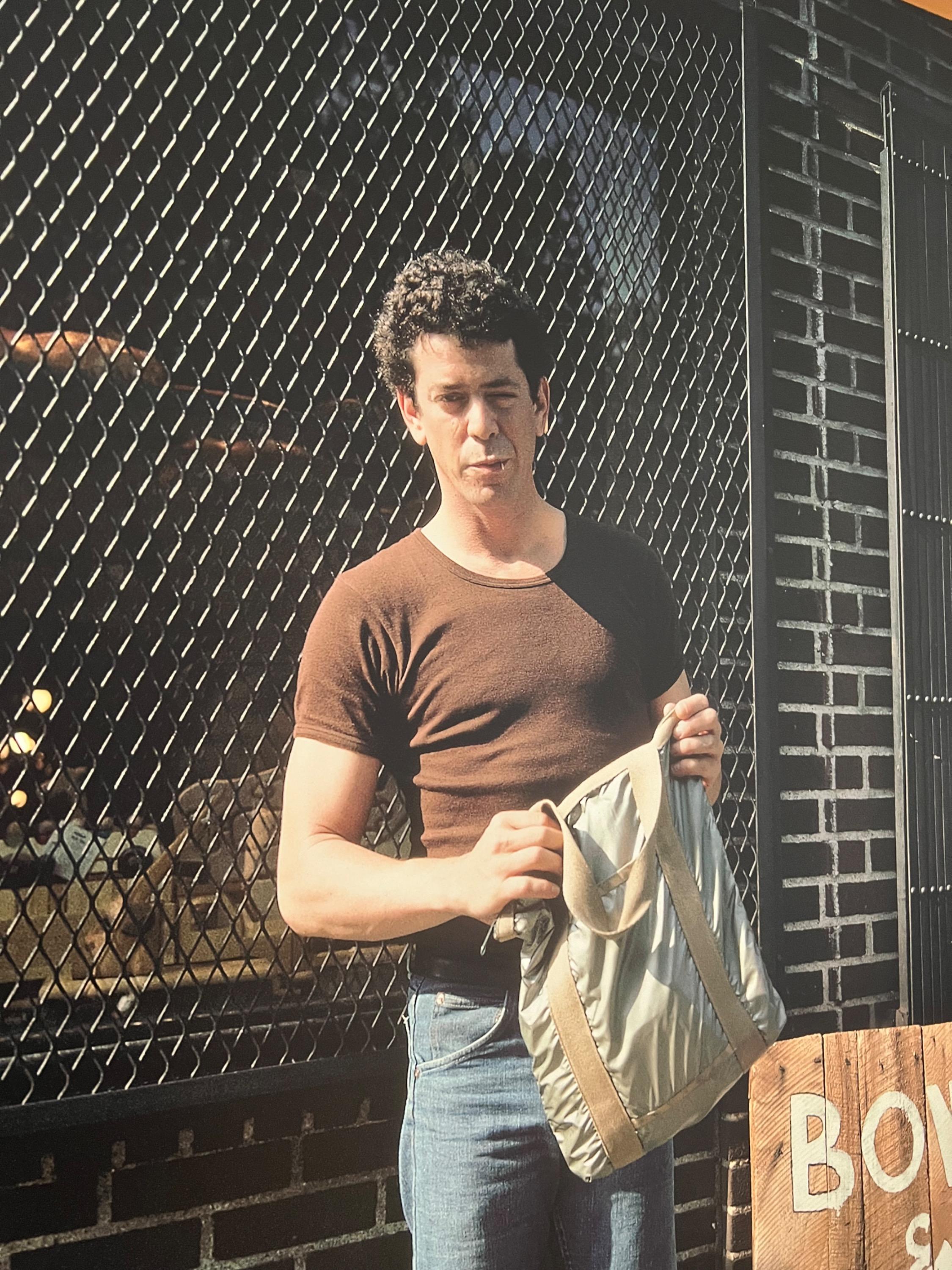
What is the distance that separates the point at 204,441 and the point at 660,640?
36.6 inches

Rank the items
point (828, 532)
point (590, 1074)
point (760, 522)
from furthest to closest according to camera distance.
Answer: point (828, 532) < point (760, 522) < point (590, 1074)

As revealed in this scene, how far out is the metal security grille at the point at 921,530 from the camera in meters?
2.94

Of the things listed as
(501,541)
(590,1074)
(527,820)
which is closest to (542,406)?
(501,541)

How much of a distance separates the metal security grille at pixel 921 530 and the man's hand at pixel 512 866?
5.24 ft

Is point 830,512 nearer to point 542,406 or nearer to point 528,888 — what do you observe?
point 542,406

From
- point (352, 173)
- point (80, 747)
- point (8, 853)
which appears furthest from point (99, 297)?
point (8, 853)

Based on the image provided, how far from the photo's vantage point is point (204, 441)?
2.05 metres

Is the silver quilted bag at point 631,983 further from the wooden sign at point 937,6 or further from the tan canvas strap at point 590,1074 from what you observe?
the wooden sign at point 937,6

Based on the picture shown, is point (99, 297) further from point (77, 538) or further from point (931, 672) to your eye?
point (931, 672)

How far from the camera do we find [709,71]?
9.22 ft

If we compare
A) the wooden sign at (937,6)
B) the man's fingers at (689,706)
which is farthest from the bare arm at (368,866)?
the wooden sign at (937,6)

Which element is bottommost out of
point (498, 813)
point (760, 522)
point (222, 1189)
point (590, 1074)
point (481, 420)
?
point (222, 1189)

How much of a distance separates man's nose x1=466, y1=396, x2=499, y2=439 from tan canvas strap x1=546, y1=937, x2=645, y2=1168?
0.96 metres

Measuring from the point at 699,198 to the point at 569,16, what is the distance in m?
0.51
